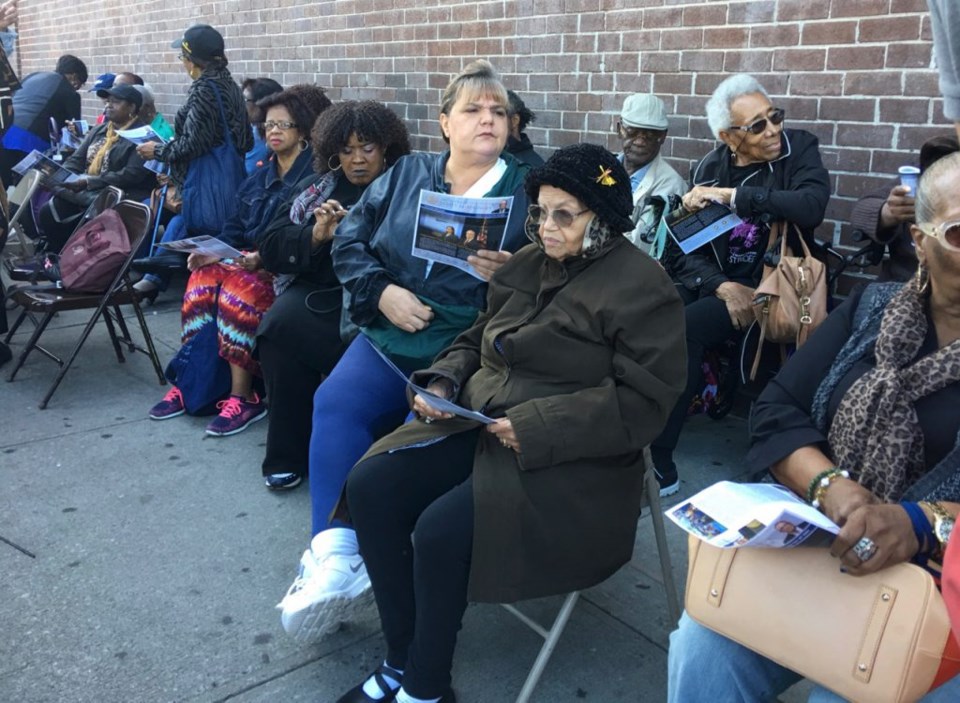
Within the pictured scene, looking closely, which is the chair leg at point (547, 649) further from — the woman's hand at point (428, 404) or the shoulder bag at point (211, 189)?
the shoulder bag at point (211, 189)

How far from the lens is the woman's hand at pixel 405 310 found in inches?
129

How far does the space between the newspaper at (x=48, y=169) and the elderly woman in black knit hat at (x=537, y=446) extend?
5501mm

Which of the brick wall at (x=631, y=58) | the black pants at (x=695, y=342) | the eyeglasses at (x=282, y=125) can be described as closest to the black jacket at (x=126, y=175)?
the brick wall at (x=631, y=58)

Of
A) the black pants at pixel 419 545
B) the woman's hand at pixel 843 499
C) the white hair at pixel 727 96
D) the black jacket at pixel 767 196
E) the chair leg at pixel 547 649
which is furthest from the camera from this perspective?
the white hair at pixel 727 96

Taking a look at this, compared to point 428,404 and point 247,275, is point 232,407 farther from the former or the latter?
point 428,404

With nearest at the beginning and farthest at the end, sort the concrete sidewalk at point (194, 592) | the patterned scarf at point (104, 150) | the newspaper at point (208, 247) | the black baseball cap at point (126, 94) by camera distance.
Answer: the concrete sidewalk at point (194, 592), the newspaper at point (208, 247), the black baseball cap at point (126, 94), the patterned scarf at point (104, 150)

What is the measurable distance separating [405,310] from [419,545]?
1.10 meters

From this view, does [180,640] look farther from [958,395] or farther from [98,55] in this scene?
[98,55]

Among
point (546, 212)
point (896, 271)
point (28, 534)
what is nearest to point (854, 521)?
point (546, 212)

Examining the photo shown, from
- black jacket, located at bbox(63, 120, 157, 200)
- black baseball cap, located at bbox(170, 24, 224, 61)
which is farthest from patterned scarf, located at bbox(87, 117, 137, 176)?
black baseball cap, located at bbox(170, 24, 224, 61)

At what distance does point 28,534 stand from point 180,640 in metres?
1.13

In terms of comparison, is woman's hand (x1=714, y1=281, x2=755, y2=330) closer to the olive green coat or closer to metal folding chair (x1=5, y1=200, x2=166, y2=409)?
the olive green coat

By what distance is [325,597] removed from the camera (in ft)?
9.01

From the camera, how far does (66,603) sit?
318cm
